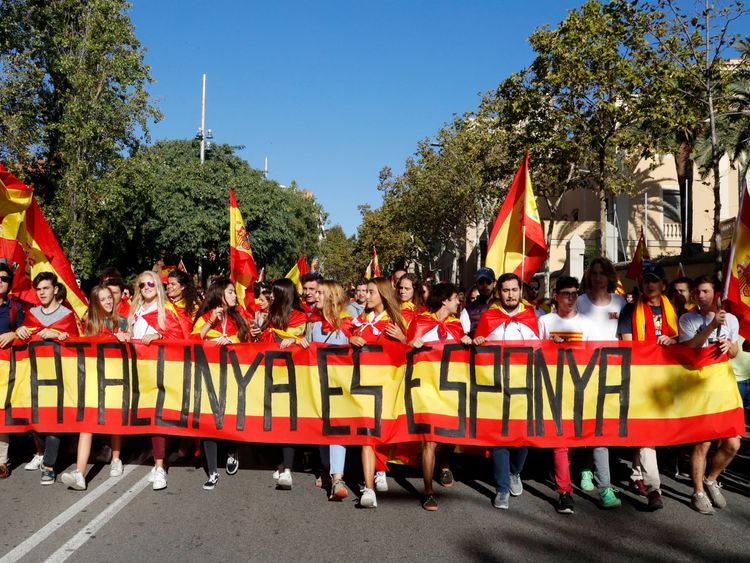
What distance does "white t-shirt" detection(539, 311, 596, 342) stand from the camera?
630 centimetres

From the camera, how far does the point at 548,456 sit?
7520mm

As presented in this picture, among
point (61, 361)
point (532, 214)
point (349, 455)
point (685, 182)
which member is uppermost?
point (685, 182)

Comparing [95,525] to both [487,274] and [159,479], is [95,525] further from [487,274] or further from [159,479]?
[487,274]

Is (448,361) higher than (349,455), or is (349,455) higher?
(448,361)

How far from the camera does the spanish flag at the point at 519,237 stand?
7809 millimetres

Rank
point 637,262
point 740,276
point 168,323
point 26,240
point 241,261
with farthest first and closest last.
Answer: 1. point 637,262
2. point 241,261
3. point 26,240
4. point 168,323
5. point 740,276

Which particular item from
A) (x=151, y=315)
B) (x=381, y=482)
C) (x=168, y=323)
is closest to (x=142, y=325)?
(x=151, y=315)

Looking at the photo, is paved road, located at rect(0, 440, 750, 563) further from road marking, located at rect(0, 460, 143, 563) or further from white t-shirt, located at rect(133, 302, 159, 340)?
white t-shirt, located at rect(133, 302, 159, 340)

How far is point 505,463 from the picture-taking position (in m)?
6.00

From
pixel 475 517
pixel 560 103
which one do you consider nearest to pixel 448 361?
pixel 475 517

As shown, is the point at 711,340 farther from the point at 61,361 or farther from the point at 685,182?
the point at 685,182

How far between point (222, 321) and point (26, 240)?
2.62 meters

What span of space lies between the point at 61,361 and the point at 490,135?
26.4 metres

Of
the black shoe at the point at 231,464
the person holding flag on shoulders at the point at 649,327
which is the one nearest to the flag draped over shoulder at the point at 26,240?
the black shoe at the point at 231,464
